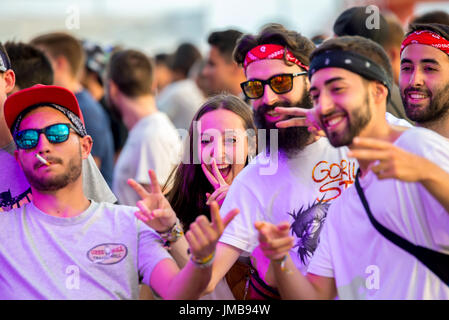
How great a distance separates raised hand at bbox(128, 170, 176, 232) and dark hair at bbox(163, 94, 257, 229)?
2.70ft

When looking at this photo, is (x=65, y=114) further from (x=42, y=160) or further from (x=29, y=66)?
(x=29, y=66)

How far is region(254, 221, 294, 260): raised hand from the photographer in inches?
107

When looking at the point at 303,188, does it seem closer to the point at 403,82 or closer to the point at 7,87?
the point at 403,82

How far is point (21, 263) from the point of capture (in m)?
3.17

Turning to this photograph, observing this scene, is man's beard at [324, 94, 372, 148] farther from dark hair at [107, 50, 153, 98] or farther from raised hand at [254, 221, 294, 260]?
dark hair at [107, 50, 153, 98]

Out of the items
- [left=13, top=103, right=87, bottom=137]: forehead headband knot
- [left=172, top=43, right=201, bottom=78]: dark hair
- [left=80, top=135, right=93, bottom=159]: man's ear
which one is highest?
[left=172, top=43, right=201, bottom=78]: dark hair

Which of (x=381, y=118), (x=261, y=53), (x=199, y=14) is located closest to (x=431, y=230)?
(x=381, y=118)

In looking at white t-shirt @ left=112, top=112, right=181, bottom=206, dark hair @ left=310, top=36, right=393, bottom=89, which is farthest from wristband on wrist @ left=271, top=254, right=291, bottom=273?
white t-shirt @ left=112, top=112, right=181, bottom=206

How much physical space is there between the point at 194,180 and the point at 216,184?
30cm

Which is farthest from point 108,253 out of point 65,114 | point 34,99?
point 34,99

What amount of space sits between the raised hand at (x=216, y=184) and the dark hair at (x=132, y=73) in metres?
2.99

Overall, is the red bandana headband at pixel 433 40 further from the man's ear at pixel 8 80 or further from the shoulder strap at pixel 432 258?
the man's ear at pixel 8 80
